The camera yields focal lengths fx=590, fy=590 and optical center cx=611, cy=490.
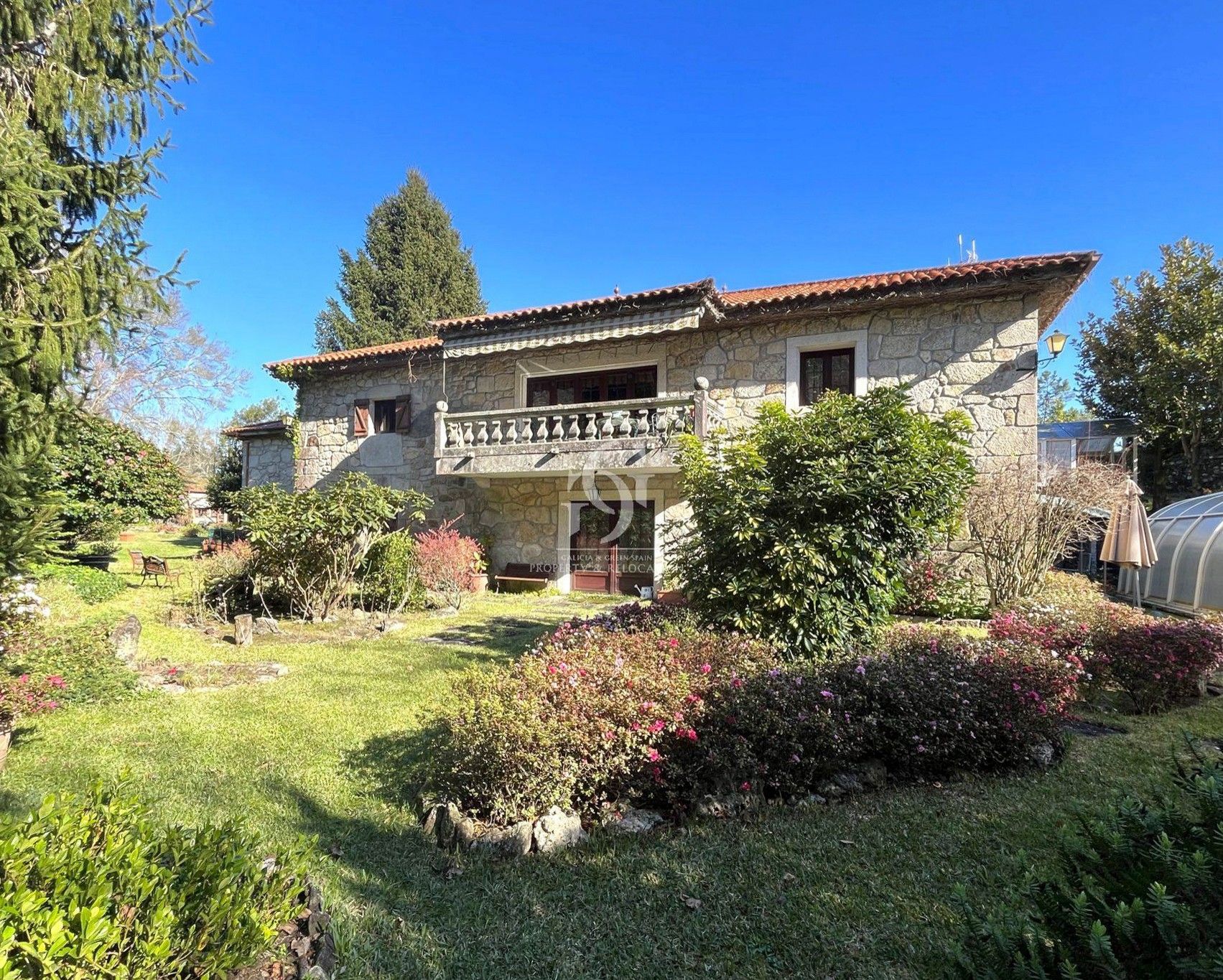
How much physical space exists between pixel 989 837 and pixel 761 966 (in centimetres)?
183

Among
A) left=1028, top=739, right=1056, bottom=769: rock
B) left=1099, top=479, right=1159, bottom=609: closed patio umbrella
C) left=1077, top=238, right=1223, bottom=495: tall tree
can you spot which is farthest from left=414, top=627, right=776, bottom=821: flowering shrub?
left=1077, top=238, right=1223, bottom=495: tall tree

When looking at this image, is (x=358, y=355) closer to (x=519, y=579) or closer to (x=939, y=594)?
(x=519, y=579)

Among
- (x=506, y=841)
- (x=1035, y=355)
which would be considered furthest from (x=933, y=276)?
(x=506, y=841)

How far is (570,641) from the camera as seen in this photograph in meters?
5.80

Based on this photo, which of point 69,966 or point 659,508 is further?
point 659,508

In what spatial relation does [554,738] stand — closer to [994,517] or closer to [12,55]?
[12,55]

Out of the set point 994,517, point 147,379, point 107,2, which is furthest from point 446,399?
point 147,379

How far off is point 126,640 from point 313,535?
296 cm

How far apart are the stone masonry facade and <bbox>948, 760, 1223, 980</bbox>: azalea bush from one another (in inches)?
409

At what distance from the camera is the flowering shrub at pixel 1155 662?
5766 millimetres

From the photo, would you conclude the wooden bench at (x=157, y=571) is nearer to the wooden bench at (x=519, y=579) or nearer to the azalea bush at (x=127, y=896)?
the wooden bench at (x=519, y=579)

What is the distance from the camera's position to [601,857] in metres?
3.33

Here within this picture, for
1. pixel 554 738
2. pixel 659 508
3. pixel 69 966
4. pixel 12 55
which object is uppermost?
pixel 12 55

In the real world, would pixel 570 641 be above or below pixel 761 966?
above
